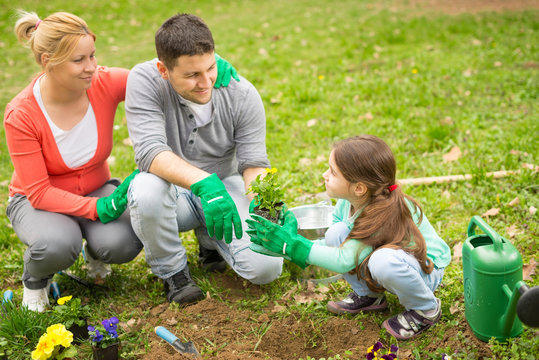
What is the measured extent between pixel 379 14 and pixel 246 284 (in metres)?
7.70

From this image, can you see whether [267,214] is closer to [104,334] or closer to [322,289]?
[322,289]

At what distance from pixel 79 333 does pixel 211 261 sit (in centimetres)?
93

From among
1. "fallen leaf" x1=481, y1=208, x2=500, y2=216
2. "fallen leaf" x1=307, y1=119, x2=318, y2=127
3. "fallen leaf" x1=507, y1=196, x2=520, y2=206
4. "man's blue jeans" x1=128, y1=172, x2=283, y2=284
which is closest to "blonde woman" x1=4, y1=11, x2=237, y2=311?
"man's blue jeans" x1=128, y1=172, x2=283, y2=284

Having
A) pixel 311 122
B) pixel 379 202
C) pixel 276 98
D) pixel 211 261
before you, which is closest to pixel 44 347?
pixel 211 261

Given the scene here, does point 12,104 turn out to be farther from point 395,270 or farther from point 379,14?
point 379,14

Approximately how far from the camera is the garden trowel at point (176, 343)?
2.42 metres

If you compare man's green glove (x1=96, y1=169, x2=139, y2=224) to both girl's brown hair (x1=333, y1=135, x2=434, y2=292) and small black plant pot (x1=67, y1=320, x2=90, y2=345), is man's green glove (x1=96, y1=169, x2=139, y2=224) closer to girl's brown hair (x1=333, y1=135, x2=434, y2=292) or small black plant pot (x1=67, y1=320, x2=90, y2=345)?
small black plant pot (x1=67, y1=320, x2=90, y2=345)

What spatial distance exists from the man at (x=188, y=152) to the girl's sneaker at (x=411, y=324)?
2.42ft

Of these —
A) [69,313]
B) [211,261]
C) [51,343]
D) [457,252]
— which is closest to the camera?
[51,343]

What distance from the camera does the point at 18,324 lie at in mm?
2484

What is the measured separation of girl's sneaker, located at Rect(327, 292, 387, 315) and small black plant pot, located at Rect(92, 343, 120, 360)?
1.09 m

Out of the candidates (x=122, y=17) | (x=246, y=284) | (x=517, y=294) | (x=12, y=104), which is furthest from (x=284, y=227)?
(x=122, y=17)

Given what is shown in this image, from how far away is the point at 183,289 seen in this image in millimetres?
2857

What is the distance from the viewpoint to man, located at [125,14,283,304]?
261cm
